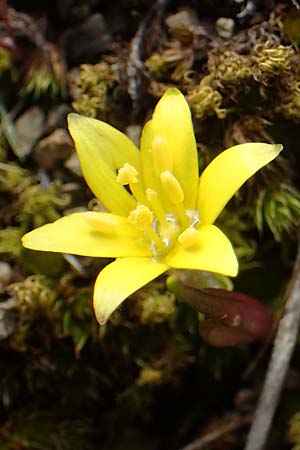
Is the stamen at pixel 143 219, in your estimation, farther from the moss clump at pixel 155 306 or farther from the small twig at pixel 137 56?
the small twig at pixel 137 56

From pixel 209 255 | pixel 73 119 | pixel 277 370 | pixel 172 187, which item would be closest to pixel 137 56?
pixel 73 119

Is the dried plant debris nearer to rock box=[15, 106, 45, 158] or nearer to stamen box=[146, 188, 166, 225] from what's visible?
rock box=[15, 106, 45, 158]

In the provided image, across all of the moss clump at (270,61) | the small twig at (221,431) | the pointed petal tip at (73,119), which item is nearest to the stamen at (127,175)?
the pointed petal tip at (73,119)

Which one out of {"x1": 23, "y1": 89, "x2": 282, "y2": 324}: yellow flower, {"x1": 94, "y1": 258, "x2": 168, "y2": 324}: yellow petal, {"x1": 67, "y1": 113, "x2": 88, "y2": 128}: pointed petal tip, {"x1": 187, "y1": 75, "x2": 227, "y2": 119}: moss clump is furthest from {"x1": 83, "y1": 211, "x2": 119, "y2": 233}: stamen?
{"x1": 187, "y1": 75, "x2": 227, "y2": 119}: moss clump

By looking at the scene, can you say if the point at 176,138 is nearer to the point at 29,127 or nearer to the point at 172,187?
the point at 172,187

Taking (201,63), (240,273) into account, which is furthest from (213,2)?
(240,273)

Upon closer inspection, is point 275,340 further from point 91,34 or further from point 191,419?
point 91,34
